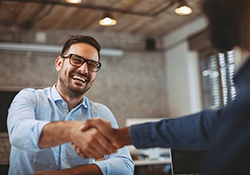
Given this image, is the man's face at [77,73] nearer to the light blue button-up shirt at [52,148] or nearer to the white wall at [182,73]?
the light blue button-up shirt at [52,148]

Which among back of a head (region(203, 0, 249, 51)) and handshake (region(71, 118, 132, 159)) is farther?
handshake (region(71, 118, 132, 159))

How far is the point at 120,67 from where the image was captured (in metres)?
6.08

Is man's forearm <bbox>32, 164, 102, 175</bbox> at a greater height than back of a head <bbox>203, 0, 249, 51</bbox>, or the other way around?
back of a head <bbox>203, 0, 249, 51</bbox>

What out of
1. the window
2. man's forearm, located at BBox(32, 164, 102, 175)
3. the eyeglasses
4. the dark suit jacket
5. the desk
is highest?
the window

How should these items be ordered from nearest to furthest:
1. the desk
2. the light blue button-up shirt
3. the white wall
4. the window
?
the light blue button-up shirt < the desk < the window < the white wall

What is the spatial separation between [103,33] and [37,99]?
4.54 m

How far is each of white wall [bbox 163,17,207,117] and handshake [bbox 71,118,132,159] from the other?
4.57 meters

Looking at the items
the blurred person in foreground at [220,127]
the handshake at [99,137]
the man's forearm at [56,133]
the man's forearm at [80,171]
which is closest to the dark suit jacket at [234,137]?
the blurred person in foreground at [220,127]

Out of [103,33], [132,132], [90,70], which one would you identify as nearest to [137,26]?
[103,33]

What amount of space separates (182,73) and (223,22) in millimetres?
5149

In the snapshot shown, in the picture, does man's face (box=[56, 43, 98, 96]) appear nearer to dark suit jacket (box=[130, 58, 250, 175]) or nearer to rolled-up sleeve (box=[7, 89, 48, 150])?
rolled-up sleeve (box=[7, 89, 48, 150])

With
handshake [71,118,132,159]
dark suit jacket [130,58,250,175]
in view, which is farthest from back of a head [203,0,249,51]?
handshake [71,118,132,159]

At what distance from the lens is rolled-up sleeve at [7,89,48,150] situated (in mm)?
1207

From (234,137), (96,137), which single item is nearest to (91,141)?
(96,137)
